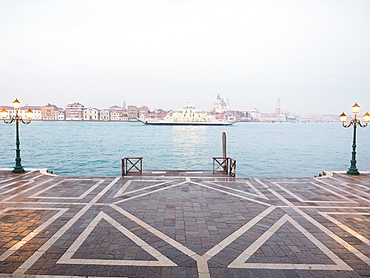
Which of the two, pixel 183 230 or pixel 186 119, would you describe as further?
pixel 186 119

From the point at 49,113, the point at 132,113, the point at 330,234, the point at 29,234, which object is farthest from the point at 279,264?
the point at 49,113

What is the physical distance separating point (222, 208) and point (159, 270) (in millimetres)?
3306

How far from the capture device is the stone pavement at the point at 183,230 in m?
4.43

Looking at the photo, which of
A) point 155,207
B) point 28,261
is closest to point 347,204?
point 155,207

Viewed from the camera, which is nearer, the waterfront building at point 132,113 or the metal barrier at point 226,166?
the metal barrier at point 226,166

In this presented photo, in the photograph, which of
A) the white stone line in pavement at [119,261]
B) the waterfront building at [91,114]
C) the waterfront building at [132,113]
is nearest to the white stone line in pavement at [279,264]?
the white stone line in pavement at [119,261]

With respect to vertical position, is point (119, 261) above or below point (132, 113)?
below

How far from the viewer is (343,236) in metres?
5.63

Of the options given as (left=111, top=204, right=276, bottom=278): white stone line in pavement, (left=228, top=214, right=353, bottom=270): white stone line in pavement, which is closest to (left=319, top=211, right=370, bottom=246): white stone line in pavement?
(left=228, top=214, right=353, bottom=270): white stone line in pavement

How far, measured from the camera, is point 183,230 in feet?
19.1

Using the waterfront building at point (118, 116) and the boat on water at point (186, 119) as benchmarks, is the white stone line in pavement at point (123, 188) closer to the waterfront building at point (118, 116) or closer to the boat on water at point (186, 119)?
the boat on water at point (186, 119)

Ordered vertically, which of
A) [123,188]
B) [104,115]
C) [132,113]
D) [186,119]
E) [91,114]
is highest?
[132,113]

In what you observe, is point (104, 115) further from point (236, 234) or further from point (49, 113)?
point (236, 234)

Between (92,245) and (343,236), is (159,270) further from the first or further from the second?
(343,236)
